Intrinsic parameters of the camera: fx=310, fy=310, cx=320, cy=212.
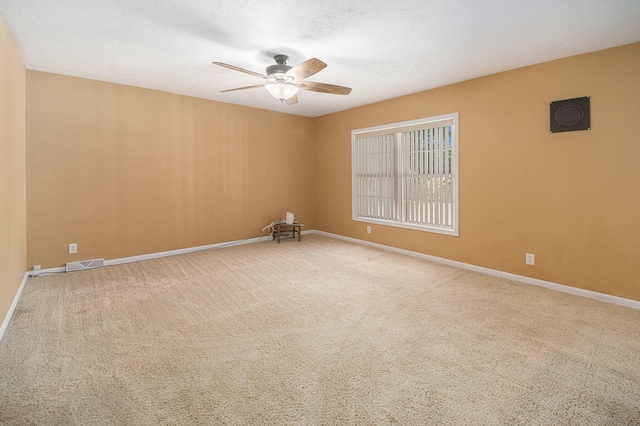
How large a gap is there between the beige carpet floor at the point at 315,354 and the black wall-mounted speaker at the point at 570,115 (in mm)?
1760

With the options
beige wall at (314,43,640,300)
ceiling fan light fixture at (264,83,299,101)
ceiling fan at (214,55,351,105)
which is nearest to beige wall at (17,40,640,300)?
beige wall at (314,43,640,300)

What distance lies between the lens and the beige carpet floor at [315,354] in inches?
64.4

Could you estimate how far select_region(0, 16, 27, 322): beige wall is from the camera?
2.55 m

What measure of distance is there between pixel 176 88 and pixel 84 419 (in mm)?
4213

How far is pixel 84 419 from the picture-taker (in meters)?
1.56

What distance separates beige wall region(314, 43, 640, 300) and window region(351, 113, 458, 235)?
0.16 metres

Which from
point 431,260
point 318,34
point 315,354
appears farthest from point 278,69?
point 431,260

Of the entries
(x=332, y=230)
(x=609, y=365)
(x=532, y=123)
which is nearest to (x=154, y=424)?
(x=609, y=365)

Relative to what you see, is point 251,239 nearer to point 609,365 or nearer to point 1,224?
point 1,224

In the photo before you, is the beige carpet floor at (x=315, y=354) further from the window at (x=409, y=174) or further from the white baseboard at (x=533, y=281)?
the window at (x=409, y=174)

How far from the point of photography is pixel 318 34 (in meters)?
2.80

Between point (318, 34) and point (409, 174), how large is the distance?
9.08 ft

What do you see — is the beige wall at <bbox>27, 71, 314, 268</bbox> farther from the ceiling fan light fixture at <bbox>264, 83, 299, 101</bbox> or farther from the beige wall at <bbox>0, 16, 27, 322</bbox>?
the ceiling fan light fixture at <bbox>264, 83, 299, 101</bbox>

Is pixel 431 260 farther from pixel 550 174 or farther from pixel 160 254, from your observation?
pixel 160 254
